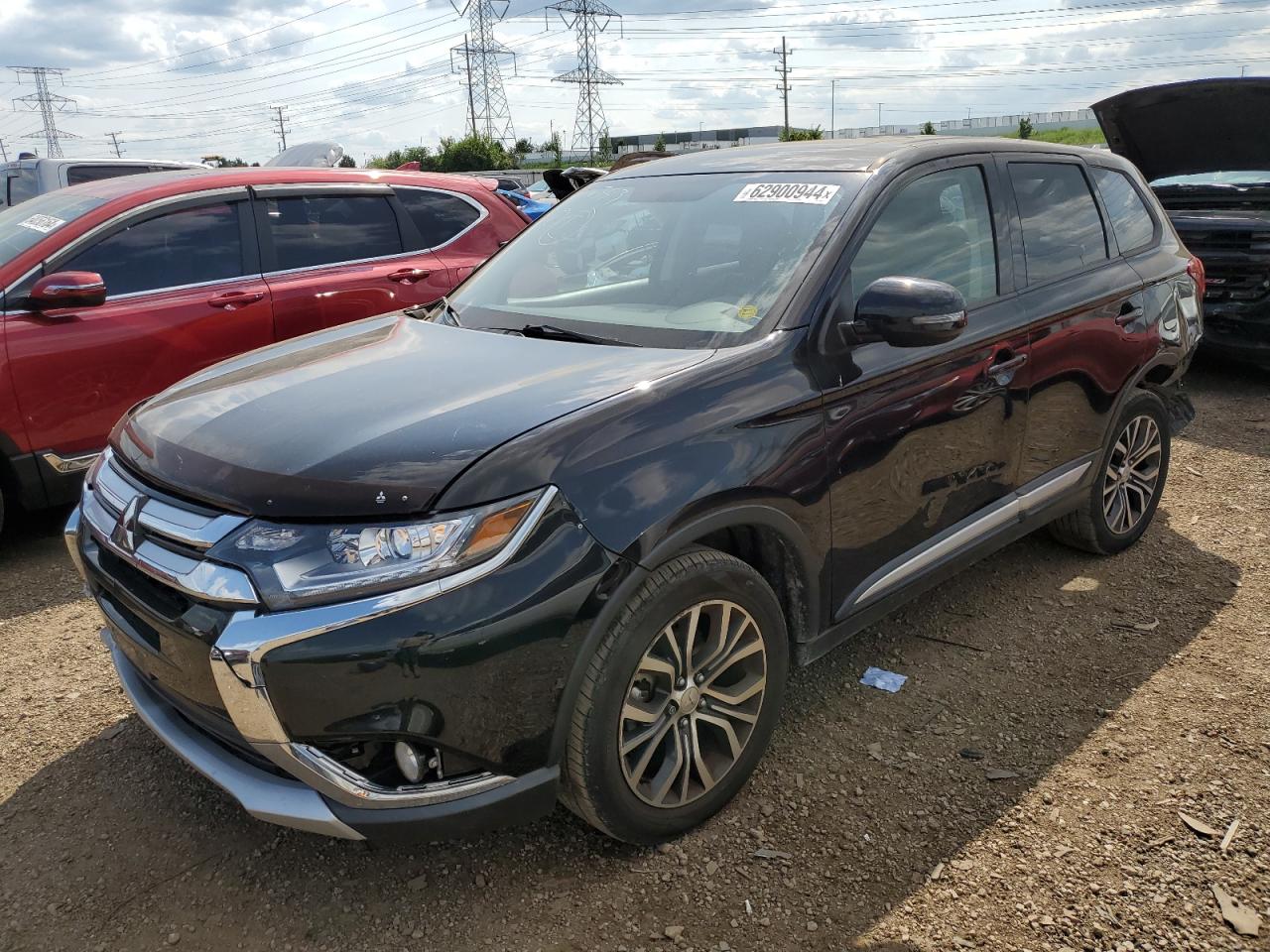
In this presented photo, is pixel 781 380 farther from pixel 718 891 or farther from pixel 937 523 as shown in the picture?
pixel 718 891


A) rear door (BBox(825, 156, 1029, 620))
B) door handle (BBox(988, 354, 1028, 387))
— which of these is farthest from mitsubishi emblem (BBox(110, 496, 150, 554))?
door handle (BBox(988, 354, 1028, 387))

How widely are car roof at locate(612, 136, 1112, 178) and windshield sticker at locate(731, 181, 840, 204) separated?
0.35 feet

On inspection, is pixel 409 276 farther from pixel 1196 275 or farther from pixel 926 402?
pixel 1196 275

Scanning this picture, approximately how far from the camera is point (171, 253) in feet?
16.1

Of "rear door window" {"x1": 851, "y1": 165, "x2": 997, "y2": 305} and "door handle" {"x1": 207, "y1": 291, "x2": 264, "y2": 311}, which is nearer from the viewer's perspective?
"rear door window" {"x1": 851, "y1": 165, "x2": 997, "y2": 305}

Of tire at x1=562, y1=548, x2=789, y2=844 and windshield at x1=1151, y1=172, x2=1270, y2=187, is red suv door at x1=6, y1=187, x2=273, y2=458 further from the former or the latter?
windshield at x1=1151, y1=172, x2=1270, y2=187

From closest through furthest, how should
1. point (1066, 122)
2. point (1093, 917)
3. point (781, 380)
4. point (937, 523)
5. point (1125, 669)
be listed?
point (1093, 917), point (781, 380), point (937, 523), point (1125, 669), point (1066, 122)

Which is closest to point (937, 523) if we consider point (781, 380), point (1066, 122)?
point (781, 380)

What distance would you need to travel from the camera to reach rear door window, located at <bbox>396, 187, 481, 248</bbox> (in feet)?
19.0

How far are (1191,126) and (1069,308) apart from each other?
4.82 m

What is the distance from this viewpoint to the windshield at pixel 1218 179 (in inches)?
289

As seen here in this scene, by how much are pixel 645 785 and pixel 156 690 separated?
1.28 metres

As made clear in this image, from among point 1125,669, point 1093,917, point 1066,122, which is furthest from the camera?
point 1066,122

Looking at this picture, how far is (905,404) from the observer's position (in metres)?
2.92
